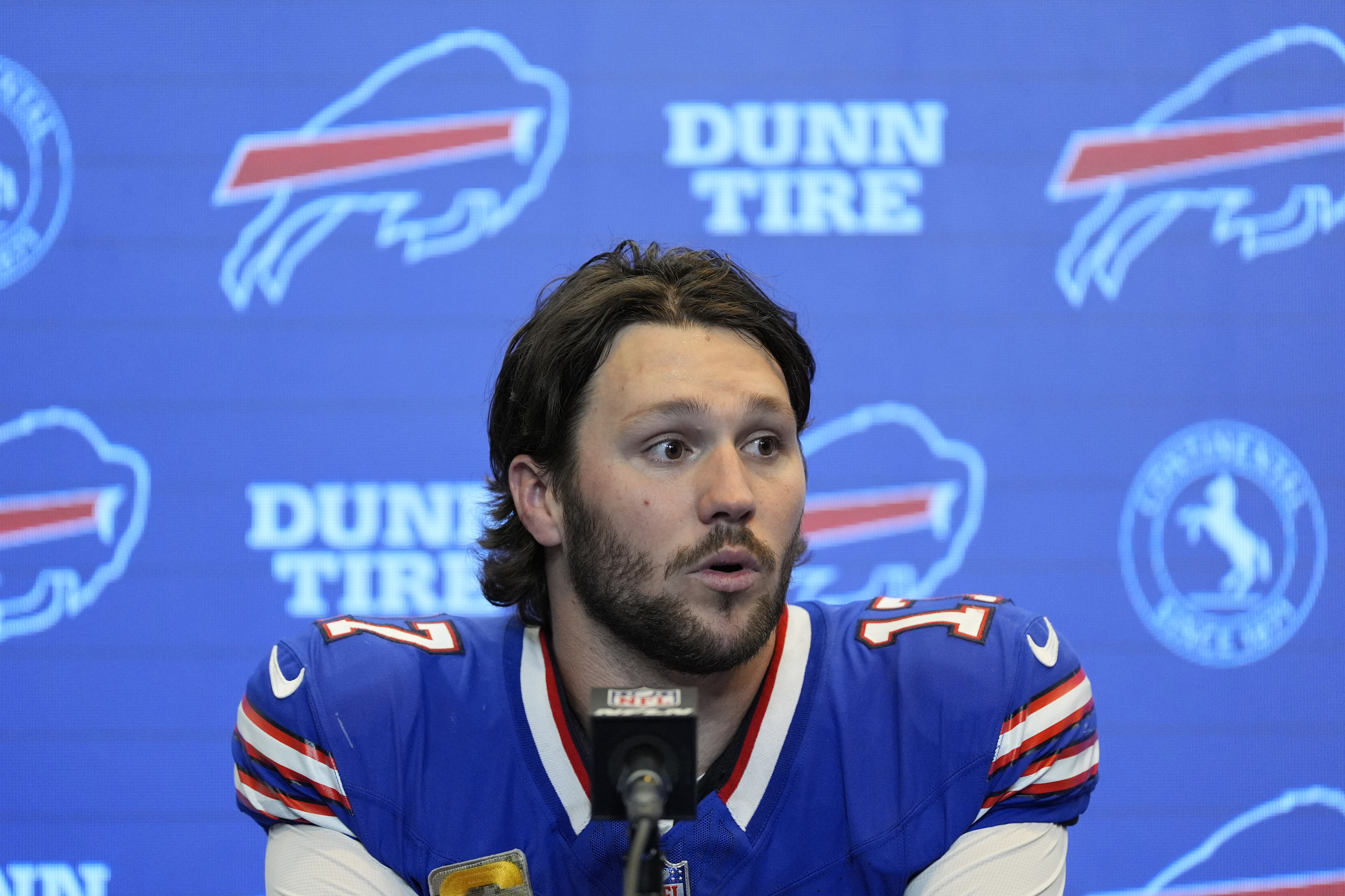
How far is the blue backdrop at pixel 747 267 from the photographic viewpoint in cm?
237

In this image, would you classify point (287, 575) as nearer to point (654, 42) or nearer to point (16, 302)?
point (16, 302)

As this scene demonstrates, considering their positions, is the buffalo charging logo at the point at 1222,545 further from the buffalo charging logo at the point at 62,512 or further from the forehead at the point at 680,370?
the buffalo charging logo at the point at 62,512

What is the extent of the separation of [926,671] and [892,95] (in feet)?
4.35

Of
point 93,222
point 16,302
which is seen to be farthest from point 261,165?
point 16,302

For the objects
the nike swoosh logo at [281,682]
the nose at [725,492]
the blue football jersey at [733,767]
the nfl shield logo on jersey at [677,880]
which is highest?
the nose at [725,492]

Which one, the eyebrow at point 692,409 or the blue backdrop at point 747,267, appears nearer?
the eyebrow at point 692,409

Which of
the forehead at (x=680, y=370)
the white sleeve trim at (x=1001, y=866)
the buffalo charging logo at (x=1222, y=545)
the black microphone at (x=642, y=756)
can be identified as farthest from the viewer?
the buffalo charging logo at (x=1222, y=545)

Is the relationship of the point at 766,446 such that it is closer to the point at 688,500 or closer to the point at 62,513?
the point at 688,500

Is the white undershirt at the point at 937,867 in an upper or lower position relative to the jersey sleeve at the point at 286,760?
lower

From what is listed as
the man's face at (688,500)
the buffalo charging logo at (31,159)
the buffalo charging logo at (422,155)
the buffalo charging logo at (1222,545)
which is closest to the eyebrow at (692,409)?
the man's face at (688,500)

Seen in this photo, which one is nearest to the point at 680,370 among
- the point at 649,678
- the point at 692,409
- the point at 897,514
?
the point at 692,409

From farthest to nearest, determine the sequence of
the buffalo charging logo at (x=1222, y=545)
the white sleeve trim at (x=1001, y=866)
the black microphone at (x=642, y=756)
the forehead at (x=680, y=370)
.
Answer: the buffalo charging logo at (x=1222, y=545) → the forehead at (x=680, y=370) → the white sleeve trim at (x=1001, y=866) → the black microphone at (x=642, y=756)

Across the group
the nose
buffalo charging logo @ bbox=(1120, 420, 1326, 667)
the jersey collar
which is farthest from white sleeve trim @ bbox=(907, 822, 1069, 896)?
buffalo charging logo @ bbox=(1120, 420, 1326, 667)

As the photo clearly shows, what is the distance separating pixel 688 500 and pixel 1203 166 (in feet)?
5.08
